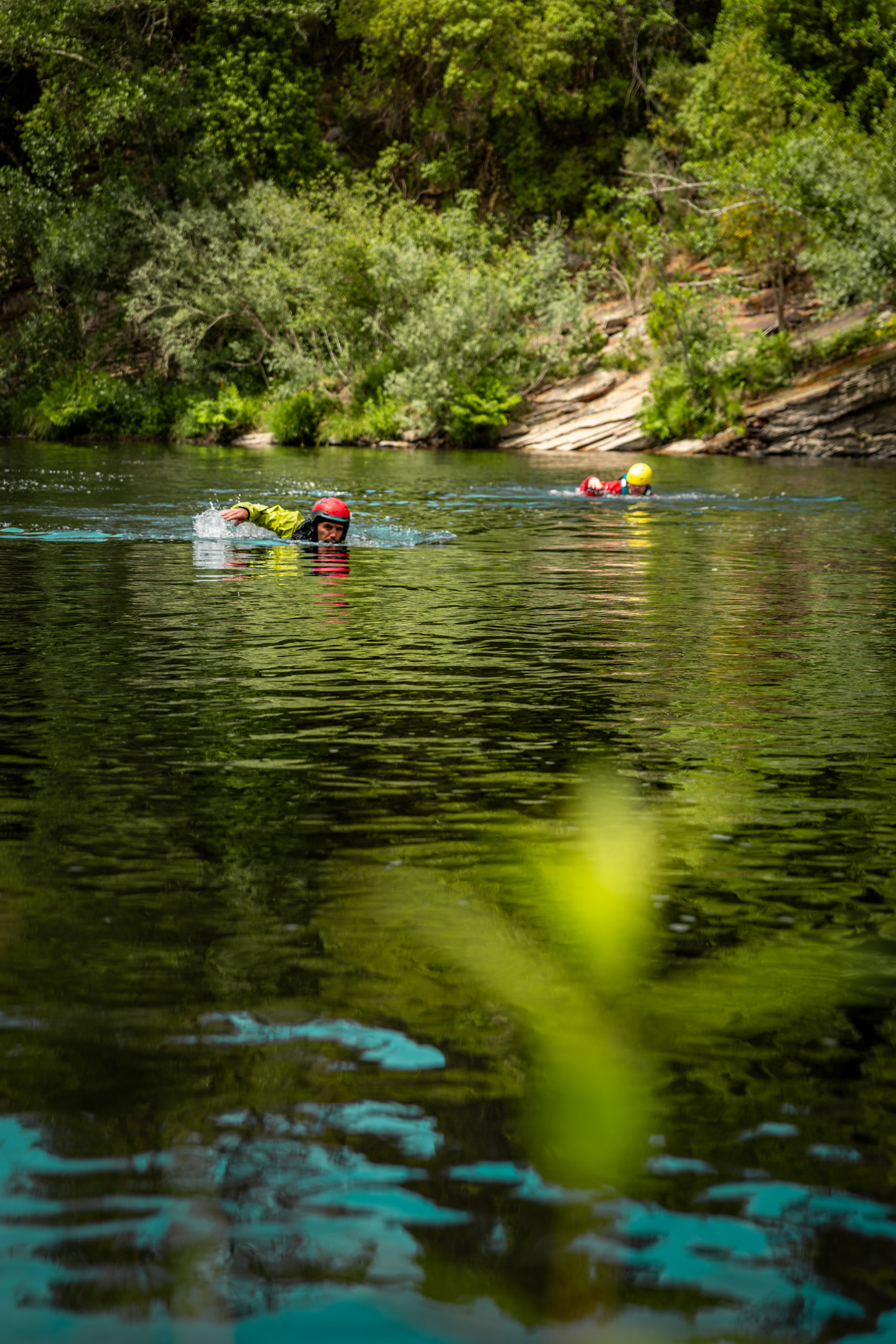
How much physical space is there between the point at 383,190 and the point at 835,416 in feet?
65.5

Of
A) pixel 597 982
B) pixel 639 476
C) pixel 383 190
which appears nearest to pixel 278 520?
pixel 639 476

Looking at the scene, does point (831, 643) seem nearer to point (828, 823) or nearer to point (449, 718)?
point (449, 718)

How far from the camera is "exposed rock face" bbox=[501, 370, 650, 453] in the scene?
42.7 metres

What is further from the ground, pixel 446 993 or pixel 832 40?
pixel 832 40

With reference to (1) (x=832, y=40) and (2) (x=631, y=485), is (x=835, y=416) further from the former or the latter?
(1) (x=832, y=40)

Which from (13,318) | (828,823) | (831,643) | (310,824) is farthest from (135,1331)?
(13,318)

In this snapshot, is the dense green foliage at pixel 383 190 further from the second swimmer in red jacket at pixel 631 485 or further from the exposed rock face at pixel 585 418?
the second swimmer in red jacket at pixel 631 485

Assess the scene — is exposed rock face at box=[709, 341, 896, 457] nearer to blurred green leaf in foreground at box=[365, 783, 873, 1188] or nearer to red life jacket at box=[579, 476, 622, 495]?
red life jacket at box=[579, 476, 622, 495]

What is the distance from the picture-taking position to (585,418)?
1729 inches

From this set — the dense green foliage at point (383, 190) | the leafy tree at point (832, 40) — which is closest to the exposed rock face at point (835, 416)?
the dense green foliage at point (383, 190)

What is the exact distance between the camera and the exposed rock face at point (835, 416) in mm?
38250

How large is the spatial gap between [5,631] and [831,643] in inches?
254

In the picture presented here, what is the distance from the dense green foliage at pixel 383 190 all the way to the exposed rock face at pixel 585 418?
100cm

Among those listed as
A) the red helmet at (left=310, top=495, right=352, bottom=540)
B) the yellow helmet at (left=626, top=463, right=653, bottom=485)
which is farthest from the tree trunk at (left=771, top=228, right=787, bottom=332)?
the red helmet at (left=310, top=495, right=352, bottom=540)
